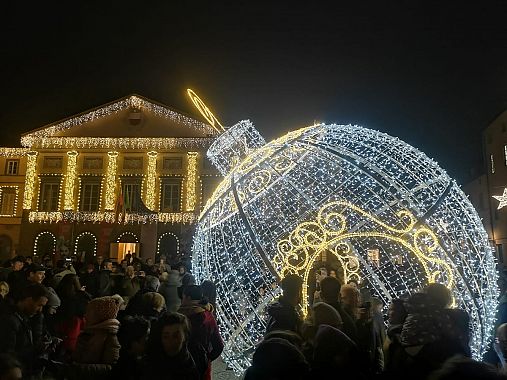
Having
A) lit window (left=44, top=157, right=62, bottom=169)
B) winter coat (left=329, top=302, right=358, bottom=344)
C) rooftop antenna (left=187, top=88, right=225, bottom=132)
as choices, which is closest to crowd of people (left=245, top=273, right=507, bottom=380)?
winter coat (left=329, top=302, right=358, bottom=344)

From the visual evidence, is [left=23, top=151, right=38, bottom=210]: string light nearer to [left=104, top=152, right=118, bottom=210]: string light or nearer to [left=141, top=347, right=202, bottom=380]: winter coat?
[left=104, top=152, right=118, bottom=210]: string light

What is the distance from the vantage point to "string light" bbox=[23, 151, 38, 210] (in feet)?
103

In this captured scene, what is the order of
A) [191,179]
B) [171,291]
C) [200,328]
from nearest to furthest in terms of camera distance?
[200,328] → [171,291] → [191,179]

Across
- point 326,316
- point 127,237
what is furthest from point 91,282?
point 127,237

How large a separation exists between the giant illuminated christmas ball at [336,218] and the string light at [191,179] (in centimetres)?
2418

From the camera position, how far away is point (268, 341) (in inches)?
106

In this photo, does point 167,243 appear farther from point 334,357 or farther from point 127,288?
point 334,357

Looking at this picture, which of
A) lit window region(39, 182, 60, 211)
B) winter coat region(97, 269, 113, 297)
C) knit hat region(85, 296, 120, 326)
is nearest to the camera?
knit hat region(85, 296, 120, 326)

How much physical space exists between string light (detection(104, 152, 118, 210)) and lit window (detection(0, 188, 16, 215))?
7.56m

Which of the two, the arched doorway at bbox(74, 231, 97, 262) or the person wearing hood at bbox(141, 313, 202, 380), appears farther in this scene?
the arched doorway at bbox(74, 231, 97, 262)

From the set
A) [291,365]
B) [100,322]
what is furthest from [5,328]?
[291,365]

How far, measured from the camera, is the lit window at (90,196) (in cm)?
3136

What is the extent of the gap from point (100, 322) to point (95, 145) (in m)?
30.1

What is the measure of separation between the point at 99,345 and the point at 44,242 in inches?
1228
